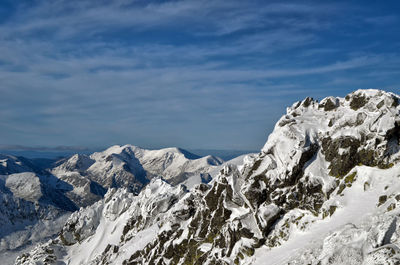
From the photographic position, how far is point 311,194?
76.4m

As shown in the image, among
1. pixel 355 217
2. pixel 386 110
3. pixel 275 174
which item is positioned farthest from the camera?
pixel 275 174

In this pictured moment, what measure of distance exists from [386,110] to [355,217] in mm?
25094

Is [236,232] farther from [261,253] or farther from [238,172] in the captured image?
[238,172]

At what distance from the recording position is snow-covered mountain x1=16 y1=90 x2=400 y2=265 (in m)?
54.7

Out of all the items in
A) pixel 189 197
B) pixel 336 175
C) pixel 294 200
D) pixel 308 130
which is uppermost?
pixel 308 130

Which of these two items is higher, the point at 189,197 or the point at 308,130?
the point at 308,130

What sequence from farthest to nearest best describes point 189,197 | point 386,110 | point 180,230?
point 189,197 → point 180,230 → point 386,110

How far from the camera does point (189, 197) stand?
128500 millimetres

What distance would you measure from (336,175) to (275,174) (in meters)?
14.2

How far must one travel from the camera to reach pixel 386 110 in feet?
242

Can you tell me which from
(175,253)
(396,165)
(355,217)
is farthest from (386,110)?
(175,253)

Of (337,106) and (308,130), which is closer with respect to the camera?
(308,130)

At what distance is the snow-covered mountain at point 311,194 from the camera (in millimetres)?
54688

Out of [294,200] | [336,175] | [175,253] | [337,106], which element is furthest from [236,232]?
[337,106]
